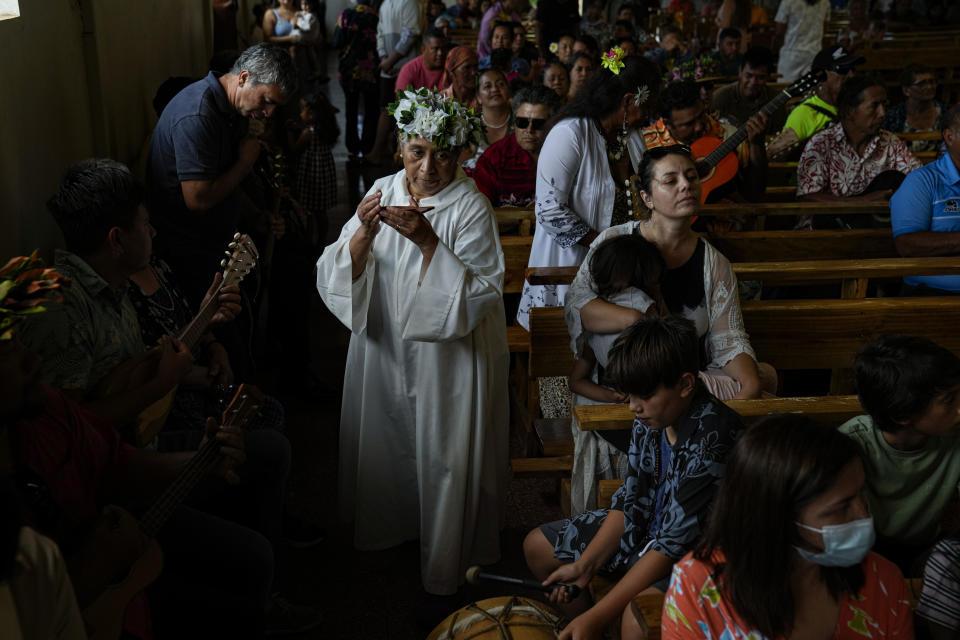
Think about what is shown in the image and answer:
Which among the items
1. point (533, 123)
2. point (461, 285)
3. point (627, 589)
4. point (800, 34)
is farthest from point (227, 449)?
point (800, 34)

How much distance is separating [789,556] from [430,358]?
5.75ft

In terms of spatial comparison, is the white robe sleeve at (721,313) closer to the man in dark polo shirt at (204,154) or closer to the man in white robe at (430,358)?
the man in white robe at (430,358)

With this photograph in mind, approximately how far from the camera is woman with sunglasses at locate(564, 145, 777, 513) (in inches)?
132

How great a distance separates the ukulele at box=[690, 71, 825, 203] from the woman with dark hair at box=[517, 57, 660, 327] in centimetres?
59

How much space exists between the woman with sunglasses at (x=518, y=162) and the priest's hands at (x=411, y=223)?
8.29 ft

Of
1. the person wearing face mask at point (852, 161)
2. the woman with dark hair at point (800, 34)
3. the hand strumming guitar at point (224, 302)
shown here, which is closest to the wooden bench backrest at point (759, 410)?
the hand strumming guitar at point (224, 302)

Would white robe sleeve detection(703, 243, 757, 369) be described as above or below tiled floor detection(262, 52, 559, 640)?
above

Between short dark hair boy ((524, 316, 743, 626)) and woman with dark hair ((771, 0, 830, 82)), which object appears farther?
woman with dark hair ((771, 0, 830, 82))

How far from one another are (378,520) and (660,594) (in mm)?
1701

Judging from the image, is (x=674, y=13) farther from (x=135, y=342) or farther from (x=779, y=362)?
(x=135, y=342)

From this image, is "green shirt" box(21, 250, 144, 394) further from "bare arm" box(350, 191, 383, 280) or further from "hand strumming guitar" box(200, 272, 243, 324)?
"bare arm" box(350, 191, 383, 280)

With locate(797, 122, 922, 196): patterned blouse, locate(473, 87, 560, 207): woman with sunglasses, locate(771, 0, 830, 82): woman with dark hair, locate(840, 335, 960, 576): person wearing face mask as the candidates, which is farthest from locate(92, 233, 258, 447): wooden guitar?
locate(771, 0, 830, 82): woman with dark hair

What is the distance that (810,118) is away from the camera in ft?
20.7

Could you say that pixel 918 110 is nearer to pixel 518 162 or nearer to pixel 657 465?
pixel 518 162
